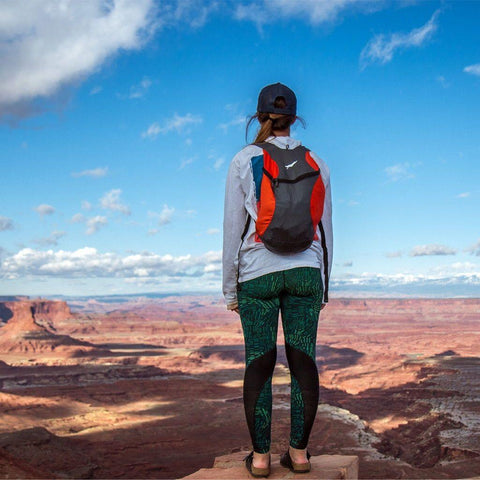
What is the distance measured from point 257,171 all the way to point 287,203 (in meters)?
0.21

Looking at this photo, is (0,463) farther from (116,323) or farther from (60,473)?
(116,323)

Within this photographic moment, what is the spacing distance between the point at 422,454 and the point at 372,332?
201ft

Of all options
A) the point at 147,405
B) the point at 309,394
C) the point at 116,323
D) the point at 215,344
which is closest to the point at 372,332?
the point at 215,344

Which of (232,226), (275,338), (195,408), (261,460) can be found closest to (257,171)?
(232,226)

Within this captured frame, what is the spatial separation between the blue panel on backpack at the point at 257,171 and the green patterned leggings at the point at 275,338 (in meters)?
0.35

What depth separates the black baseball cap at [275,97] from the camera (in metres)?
2.33

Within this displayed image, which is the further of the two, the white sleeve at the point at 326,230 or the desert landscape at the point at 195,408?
the desert landscape at the point at 195,408

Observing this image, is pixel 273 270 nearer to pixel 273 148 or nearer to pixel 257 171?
pixel 257 171

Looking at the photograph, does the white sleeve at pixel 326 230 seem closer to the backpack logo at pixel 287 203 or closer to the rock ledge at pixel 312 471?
the backpack logo at pixel 287 203

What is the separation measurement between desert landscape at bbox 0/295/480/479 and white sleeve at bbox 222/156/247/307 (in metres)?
9.61

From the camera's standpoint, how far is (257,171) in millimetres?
2170

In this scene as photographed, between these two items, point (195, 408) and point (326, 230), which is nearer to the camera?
point (326, 230)

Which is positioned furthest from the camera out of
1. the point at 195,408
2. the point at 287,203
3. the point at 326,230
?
the point at 195,408

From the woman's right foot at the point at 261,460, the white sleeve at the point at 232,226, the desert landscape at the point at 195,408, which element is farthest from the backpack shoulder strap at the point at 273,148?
the desert landscape at the point at 195,408
